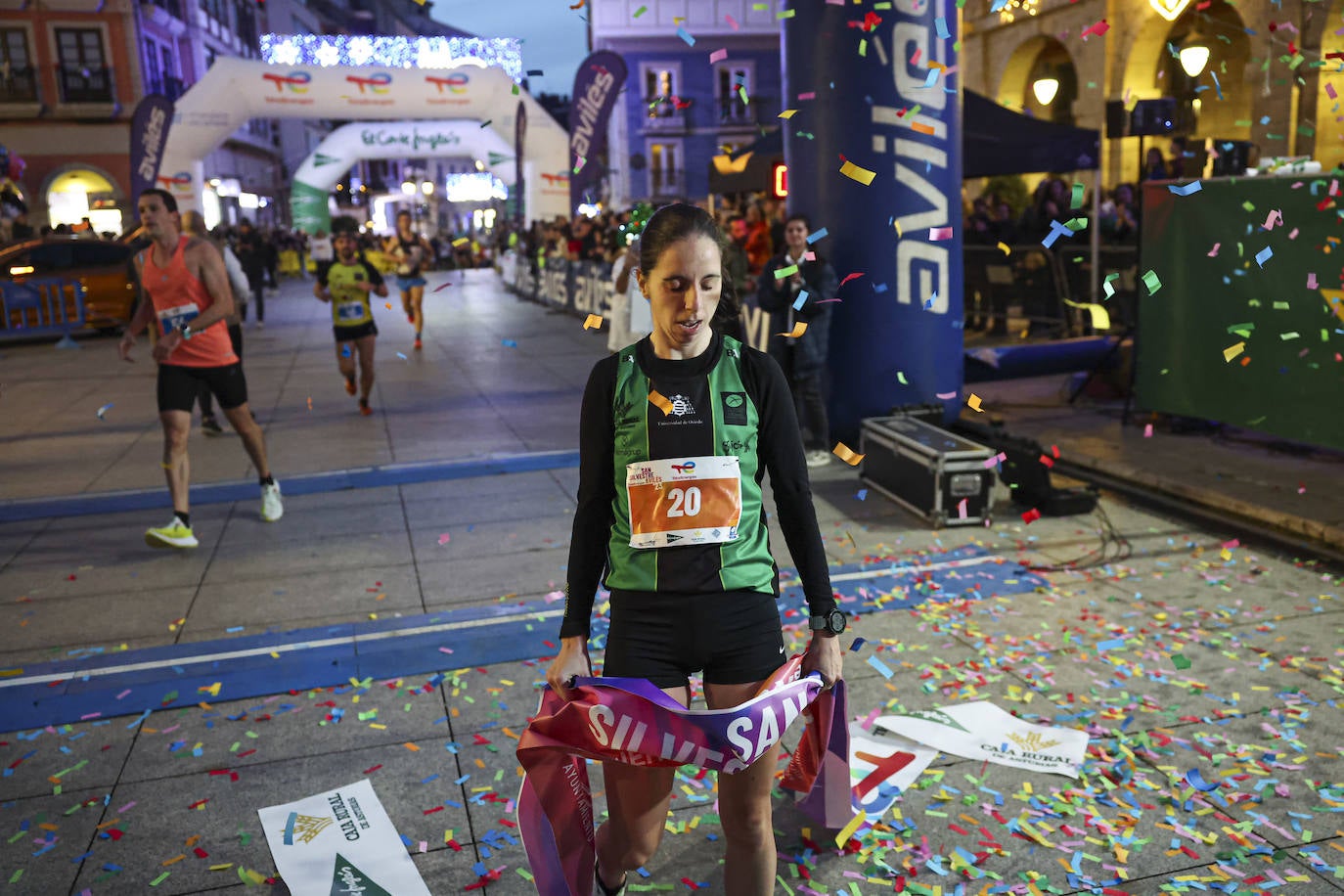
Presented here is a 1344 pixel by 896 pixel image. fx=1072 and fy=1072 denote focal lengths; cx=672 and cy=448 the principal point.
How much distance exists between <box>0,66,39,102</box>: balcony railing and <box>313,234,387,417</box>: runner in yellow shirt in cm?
3366

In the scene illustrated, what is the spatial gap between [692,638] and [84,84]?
43.6 metres

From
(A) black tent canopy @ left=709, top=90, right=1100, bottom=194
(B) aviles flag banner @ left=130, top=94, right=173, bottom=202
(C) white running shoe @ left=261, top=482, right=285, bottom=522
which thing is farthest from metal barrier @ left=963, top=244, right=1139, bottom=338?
(B) aviles flag banner @ left=130, top=94, right=173, bottom=202

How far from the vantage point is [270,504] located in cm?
745

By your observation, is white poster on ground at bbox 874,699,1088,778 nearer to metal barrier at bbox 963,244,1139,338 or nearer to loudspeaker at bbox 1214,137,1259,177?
loudspeaker at bbox 1214,137,1259,177

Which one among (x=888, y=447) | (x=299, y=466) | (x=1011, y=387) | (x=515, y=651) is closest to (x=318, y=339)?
(x=299, y=466)

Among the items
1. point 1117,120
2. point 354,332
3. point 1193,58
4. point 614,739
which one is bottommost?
point 614,739

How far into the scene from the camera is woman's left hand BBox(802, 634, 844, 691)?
103 inches

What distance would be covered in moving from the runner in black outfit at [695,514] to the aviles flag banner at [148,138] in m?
22.2

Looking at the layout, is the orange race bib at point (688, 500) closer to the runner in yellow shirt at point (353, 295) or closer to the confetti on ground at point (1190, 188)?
the confetti on ground at point (1190, 188)

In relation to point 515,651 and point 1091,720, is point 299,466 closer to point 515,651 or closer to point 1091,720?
point 515,651

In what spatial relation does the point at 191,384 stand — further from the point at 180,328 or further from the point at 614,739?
the point at 614,739

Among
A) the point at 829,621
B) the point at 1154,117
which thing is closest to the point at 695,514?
the point at 829,621

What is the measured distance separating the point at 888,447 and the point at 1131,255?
8.63 metres

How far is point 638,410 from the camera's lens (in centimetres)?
259
